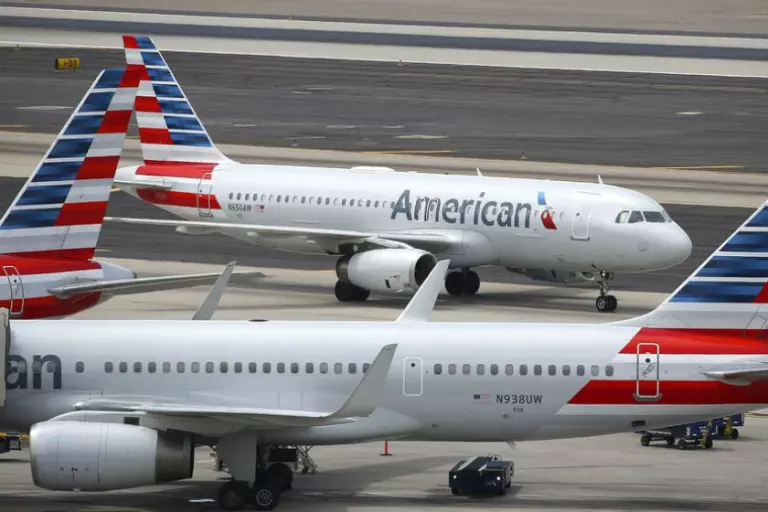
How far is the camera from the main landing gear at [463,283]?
61.5 metres

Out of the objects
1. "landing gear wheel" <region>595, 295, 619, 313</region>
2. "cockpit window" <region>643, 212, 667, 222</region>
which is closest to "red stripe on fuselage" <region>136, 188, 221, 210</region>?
"landing gear wheel" <region>595, 295, 619, 313</region>

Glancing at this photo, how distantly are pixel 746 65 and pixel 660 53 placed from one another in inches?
371

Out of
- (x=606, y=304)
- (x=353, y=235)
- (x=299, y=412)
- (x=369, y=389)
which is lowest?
(x=299, y=412)

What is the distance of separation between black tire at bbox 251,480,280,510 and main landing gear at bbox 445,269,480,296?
26387 millimetres

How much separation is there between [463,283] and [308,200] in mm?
5887

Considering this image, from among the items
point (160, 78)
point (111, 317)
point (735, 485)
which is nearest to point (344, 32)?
point (160, 78)

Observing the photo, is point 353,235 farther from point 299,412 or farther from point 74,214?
point 299,412

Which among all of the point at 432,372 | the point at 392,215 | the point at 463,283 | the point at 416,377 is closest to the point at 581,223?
the point at 463,283

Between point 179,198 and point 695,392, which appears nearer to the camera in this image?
point 695,392

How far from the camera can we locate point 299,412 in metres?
35.8

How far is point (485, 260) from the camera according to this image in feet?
198

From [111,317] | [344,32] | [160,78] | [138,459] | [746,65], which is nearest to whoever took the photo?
[138,459]

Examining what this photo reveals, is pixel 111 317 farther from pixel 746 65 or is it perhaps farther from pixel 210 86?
pixel 746 65

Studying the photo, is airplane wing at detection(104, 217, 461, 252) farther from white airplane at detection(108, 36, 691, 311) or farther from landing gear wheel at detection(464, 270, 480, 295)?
landing gear wheel at detection(464, 270, 480, 295)
